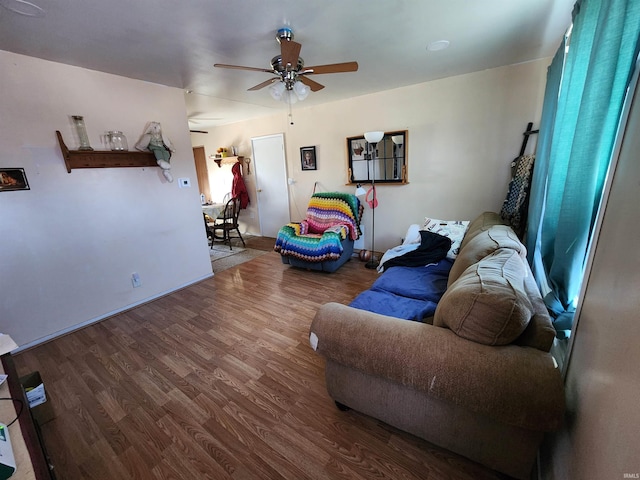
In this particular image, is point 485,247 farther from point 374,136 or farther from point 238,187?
point 238,187

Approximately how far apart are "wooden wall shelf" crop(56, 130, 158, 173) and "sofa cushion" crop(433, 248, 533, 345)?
304 centimetres

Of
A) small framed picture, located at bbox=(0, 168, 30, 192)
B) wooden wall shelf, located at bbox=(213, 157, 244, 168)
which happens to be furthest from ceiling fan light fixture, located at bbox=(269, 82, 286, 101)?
wooden wall shelf, located at bbox=(213, 157, 244, 168)

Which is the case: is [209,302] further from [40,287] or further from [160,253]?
[40,287]

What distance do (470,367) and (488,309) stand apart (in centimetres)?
22

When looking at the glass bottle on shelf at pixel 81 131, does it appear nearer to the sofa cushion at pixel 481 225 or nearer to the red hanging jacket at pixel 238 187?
the red hanging jacket at pixel 238 187

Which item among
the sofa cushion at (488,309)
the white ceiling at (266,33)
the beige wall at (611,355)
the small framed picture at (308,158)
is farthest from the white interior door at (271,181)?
the beige wall at (611,355)

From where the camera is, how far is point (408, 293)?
195 centimetres

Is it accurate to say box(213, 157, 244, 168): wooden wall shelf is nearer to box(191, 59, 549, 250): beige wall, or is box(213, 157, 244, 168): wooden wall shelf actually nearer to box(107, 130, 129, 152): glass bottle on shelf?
box(191, 59, 549, 250): beige wall

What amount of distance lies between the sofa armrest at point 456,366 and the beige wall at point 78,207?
2526mm

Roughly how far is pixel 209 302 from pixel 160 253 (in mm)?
819

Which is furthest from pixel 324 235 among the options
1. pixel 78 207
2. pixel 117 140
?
pixel 78 207

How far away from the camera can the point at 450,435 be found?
1.15 meters

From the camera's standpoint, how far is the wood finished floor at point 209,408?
4.16 feet

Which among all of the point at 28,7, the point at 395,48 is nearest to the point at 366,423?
the point at 395,48
